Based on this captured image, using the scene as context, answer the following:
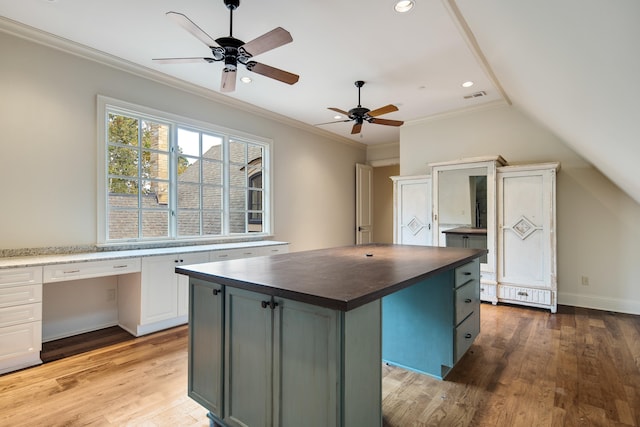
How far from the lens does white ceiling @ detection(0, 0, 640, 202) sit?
1.59m

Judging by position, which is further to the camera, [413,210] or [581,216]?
[413,210]

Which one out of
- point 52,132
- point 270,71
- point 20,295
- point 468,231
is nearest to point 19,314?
point 20,295

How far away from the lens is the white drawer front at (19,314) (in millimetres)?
2396

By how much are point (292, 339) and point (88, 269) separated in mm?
2408

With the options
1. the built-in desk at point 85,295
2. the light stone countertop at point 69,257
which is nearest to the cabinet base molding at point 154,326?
the built-in desk at point 85,295

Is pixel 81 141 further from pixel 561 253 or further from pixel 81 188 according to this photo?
pixel 561 253

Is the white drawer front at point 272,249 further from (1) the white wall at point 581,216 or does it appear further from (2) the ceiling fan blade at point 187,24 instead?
(1) the white wall at point 581,216

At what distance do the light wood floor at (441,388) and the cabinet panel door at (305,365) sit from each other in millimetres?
774

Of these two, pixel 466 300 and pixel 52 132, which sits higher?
pixel 52 132

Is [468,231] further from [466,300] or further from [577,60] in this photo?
[577,60]

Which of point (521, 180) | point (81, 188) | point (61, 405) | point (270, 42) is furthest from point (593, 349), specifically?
point (81, 188)

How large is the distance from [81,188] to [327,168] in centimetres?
405

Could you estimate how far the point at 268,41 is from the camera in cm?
220

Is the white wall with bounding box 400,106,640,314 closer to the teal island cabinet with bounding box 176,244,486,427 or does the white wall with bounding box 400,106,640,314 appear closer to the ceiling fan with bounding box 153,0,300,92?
the teal island cabinet with bounding box 176,244,486,427
